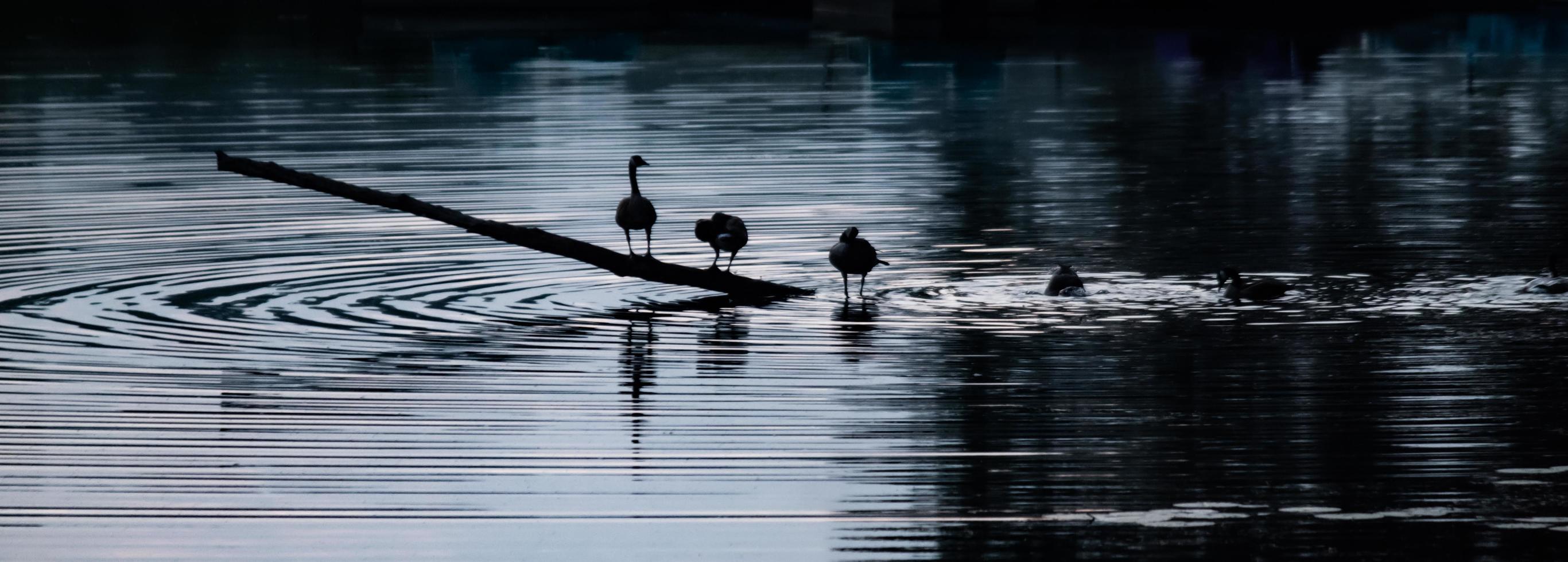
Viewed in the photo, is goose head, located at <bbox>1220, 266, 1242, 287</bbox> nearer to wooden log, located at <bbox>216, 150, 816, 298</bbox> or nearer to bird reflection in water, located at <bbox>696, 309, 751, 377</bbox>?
wooden log, located at <bbox>216, 150, 816, 298</bbox>

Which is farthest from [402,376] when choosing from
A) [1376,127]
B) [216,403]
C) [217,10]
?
[217,10]

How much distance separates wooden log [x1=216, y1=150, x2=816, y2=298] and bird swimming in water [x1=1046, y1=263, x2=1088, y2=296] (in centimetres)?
172

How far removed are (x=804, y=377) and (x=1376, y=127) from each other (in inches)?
664

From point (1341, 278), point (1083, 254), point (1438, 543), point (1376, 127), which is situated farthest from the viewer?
point (1376, 127)

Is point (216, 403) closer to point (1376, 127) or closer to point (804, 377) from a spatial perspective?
point (804, 377)

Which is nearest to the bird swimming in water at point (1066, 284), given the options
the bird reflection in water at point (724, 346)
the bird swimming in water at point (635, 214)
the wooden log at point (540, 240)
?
the wooden log at point (540, 240)

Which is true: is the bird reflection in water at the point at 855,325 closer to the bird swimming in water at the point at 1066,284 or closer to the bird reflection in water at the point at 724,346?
the bird reflection in water at the point at 724,346

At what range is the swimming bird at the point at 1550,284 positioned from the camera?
13.7 metres

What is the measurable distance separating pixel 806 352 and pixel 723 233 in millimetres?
2781

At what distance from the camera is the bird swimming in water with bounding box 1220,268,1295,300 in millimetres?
13680

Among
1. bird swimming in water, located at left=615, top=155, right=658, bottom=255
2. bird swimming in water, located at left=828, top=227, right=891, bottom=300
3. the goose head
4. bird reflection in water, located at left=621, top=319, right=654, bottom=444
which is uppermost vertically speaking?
bird swimming in water, located at left=615, top=155, right=658, bottom=255

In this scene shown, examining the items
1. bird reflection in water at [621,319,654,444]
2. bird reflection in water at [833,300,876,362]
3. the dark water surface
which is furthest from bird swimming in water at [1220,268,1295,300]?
bird reflection in water at [621,319,654,444]

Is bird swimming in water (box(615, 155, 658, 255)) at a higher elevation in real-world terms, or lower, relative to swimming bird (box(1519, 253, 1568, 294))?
higher

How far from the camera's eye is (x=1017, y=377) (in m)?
11.3
